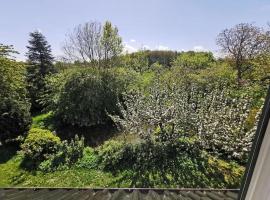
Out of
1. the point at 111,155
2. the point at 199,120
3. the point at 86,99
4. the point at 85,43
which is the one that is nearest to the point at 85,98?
the point at 86,99

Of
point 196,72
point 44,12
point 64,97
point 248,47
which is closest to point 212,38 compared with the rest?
point 248,47

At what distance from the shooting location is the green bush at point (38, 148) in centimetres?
718

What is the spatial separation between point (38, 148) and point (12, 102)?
2077 millimetres

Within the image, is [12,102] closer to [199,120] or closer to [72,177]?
[72,177]

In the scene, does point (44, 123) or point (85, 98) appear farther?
point (44, 123)

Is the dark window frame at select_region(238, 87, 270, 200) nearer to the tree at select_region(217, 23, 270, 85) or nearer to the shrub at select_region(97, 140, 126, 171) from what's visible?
the shrub at select_region(97, 140, 126, 171)

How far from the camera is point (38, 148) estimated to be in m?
7.26

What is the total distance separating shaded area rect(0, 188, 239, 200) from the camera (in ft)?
6.52

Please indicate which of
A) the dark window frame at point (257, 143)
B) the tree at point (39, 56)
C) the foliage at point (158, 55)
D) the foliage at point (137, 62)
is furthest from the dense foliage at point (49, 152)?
the foliage at point (158, 55)

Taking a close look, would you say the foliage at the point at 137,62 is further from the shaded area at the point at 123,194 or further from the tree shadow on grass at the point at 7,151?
the shaded area at the point at 123,194

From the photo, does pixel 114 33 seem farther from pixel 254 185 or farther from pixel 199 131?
pixel 254 185

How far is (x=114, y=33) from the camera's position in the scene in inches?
481

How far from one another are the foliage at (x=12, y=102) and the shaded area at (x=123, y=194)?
6592 millimetres

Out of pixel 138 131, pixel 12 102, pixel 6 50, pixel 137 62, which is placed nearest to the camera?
pixel 138 131
